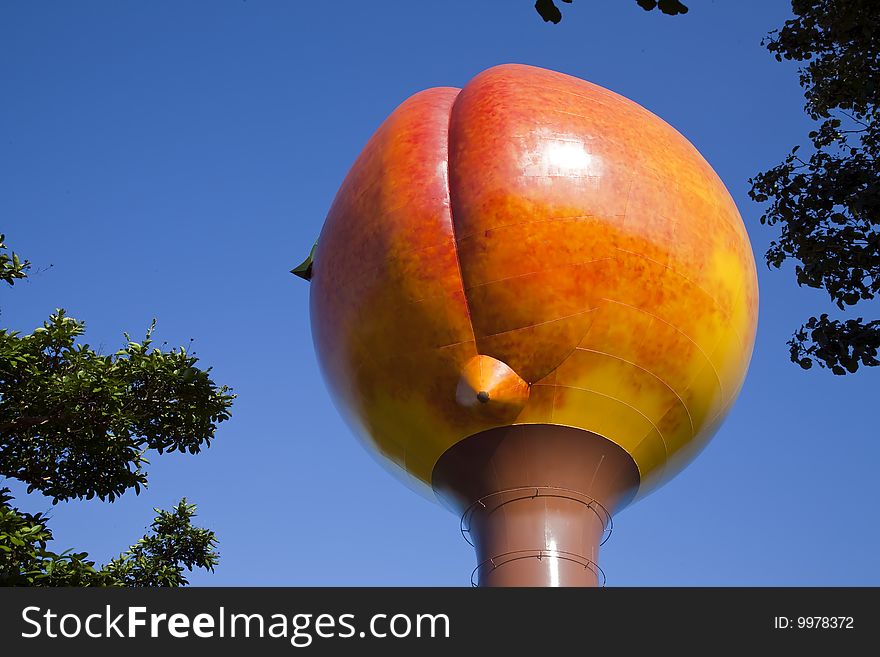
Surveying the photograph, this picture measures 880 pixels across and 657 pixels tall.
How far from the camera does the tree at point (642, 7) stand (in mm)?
6060

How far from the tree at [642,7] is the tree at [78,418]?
29.7 ft

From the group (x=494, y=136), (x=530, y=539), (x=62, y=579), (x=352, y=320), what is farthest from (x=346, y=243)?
(x=62, y=579)

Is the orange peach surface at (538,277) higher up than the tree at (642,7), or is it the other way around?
the orange peach surface at (538,277)

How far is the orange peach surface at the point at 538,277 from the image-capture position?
13.0 meters

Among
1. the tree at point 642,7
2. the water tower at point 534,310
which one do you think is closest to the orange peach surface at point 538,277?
the water tower at point 534,310

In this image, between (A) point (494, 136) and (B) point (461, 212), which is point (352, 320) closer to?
(B) point (461, 212)

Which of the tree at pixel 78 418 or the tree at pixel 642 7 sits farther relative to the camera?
the tree at pixel 78 418

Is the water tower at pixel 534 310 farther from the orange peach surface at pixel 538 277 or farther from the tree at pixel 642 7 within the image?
the tree at pixel 642 7

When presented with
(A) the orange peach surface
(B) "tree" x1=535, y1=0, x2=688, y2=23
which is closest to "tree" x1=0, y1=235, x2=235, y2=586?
(A) the orange peach surface

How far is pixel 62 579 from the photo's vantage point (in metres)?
12.4

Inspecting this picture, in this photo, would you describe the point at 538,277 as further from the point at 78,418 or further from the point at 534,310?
the point at 78,418

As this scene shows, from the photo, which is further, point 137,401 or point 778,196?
point 137,401

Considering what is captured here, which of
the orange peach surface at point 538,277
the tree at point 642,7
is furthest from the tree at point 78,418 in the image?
the tree at point 642,7
